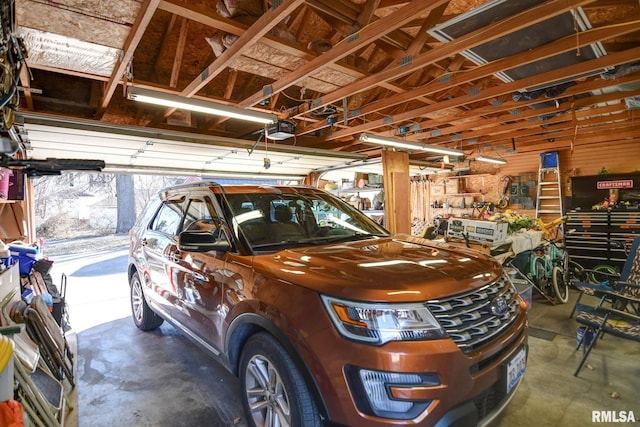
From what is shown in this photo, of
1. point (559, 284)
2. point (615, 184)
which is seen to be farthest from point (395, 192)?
point (615, 184)

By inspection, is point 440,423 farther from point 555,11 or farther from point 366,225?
A: point 555,11

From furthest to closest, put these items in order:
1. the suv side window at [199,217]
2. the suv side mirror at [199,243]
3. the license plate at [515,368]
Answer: the suv side window at [199,217], the suv side mirror at [199,243], the license plate at [515,368]

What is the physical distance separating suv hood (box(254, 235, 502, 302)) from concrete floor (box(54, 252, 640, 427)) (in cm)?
122

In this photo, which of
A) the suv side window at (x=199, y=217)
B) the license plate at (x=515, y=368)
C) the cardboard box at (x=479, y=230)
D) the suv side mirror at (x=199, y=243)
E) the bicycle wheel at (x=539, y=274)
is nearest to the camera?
the license plate at (x=515, y=368)

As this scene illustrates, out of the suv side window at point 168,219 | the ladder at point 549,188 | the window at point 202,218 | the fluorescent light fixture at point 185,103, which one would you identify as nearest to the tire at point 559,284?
the fluorescent light fixture at point 185,103

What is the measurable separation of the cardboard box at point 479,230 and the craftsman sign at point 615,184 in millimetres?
5217

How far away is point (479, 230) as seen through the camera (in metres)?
4.46

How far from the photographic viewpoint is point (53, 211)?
1766 centimetres

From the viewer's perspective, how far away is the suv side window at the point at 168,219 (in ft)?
9.88

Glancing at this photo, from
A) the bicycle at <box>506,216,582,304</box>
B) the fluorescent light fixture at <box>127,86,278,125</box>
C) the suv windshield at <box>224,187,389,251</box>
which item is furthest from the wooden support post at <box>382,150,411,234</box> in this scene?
the suv windshield at <box>224,187,389,251</box>

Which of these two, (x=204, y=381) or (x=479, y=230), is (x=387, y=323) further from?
(x=479, y=230)

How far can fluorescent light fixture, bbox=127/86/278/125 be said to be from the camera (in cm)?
315

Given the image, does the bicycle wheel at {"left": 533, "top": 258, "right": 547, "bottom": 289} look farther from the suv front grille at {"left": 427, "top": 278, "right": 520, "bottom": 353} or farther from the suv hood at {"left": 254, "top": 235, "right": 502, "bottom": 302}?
the suv front grille at {"left": 427, "top": 278, "right": 520, "bottom": 353}

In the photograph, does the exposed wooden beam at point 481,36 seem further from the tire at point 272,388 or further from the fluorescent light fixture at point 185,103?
the tire at point 272,388
